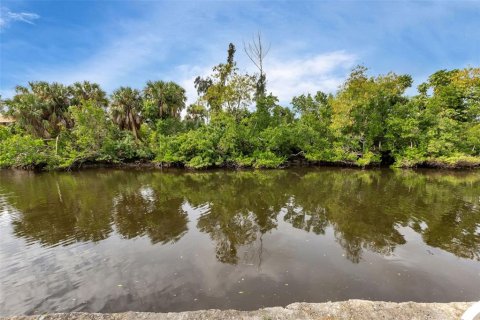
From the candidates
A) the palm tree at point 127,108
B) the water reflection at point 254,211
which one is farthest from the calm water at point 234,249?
the palm tree at point 127,108

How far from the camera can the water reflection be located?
27.9 ft

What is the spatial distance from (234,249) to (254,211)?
3879mm

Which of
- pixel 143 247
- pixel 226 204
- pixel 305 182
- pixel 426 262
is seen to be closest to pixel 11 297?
pixel 143 247

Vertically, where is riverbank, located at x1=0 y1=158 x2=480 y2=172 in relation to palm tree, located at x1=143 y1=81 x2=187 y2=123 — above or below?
below

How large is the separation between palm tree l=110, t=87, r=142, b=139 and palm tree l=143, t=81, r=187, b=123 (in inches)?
52.4

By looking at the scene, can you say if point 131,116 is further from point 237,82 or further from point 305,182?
point 305,182

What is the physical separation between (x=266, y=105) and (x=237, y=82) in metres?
4.44

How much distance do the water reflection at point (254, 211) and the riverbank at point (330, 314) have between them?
2.85m

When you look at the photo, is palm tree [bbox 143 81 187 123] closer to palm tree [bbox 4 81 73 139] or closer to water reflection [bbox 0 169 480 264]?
palm tree [bbox 4 81 73 139]

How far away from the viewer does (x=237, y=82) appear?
29.4 m

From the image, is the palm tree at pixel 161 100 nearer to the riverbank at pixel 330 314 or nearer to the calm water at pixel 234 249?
the calm water at pixel 234 249

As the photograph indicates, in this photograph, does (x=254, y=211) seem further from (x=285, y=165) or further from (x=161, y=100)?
(x=161, y=100)

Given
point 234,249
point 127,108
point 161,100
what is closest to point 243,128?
point 161,100

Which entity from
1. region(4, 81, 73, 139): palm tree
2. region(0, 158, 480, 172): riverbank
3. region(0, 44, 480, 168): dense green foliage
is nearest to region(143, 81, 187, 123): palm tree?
region(0, 44, 480, 168): dense green foliage
